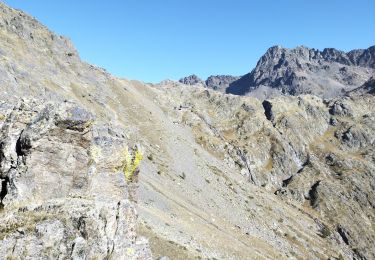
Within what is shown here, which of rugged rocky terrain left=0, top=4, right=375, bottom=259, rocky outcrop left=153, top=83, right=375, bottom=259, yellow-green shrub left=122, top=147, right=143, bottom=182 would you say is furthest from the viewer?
rocky outcrop left=153, top=83, right=375, bottom=259

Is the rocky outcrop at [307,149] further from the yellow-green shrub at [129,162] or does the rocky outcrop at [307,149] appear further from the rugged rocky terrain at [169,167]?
the yellow-green shrub at [129,162]

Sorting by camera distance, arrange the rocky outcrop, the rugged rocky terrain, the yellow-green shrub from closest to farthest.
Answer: the rugged rocky terrain
the yellow-green shrub
the rocky outcrop

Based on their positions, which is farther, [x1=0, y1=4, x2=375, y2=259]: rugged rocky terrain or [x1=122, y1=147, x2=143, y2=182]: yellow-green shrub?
[x1=122, y1=147, x2=143, y2=182]: yellow-green shrub

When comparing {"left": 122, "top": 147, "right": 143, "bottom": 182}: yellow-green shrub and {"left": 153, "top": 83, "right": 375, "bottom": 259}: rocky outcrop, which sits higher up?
{"left": 153, "top": 83, "right": 375, "bottom": 259}: rocky outcrop

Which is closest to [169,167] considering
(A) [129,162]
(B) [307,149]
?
(A) [129,162]

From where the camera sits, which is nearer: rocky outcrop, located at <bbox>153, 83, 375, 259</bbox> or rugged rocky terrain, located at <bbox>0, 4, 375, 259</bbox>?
rugged rocky terrain, located at <bbox>0, 4, 375, 259</bbox>

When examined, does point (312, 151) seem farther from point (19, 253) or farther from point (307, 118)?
point (19, 253)

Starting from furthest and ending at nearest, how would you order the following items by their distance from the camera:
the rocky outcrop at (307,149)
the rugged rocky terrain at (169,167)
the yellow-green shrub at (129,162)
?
the rocky outcrop at (307,149), the yellow-green shrub at (129,162), the rugged rocky terrain at (169,167)

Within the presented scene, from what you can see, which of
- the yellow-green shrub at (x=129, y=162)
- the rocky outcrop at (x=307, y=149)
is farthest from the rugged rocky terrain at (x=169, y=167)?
the yellow-green shrub at (x=129, y=162)

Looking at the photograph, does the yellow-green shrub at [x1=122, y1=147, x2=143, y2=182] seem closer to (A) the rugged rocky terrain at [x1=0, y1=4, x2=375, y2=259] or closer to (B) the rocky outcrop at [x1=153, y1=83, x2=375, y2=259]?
(A) the rugged rocky terrain at [x1=0, y1=4, x2=375, y2=259]

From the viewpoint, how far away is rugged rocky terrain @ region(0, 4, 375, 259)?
63.1ft

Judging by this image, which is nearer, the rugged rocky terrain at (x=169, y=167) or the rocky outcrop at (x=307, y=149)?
the rugged rocky terrain at (x=169, y=167)

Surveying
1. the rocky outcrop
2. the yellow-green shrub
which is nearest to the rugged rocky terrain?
the rocky outcrop

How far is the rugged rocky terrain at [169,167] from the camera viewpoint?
19.2 metres
